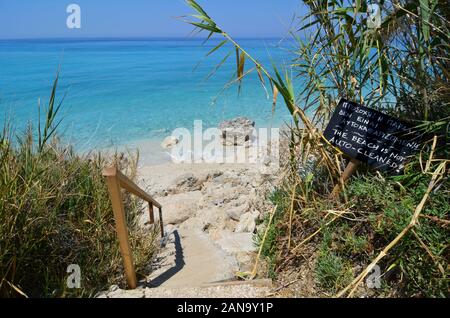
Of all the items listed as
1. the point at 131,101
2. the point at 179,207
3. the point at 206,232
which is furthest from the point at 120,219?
the point at 131,101

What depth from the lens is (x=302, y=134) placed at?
3113 mm

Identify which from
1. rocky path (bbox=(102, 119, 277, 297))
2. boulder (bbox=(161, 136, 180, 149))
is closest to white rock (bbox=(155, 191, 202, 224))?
rocky path (bbox=(102, 119, 277, 297))

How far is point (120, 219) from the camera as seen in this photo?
7.84ft

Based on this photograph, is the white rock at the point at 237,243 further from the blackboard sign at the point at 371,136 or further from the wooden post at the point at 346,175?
the blackboard sign at the point at 371,136

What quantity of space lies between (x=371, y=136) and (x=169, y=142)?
8722 mm

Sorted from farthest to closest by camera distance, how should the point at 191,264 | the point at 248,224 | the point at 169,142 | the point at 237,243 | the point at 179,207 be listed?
1. the point at 169,142
2. the point at 179,207
3. the point at 248,224
4. the point at 237,243
5. the point at 191,264

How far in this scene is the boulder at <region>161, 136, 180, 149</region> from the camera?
1095 cm

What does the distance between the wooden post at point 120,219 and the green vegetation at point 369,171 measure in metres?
1.08

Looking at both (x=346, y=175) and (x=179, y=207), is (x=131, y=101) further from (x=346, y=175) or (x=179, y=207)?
(x=346, y=175)

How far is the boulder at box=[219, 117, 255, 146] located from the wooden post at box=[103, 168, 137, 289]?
8046 millimetres

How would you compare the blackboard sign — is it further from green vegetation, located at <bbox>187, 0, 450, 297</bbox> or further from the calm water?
the calm water

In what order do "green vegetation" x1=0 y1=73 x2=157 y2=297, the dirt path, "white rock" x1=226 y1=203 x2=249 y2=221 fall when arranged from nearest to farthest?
"green vegetation" x1=0 y1=73 x2=157 y2=297
the dirt path
"white rock" x1=226 y1=203 x2=249 y2=221

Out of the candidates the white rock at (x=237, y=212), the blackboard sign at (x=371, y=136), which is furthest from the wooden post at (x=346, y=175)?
the white rock at (x=237, y=212)
